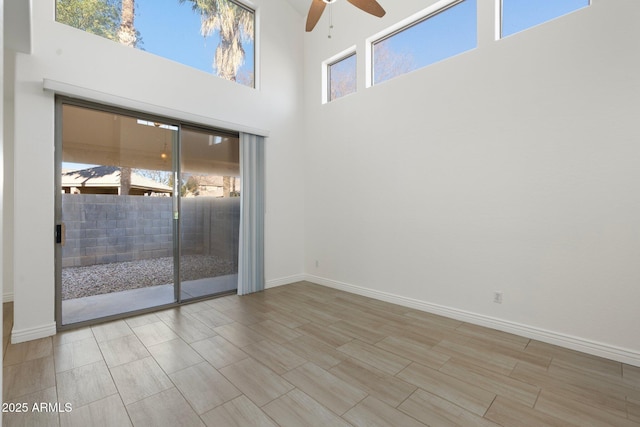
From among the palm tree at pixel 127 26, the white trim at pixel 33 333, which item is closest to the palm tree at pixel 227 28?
the palm tree at pixel 127 26

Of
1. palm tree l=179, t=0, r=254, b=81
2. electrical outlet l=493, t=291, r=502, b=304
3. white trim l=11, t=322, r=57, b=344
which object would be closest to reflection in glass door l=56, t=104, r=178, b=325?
white trim l=11, t=322, r=57, b=344

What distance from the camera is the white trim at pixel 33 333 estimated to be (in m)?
2.79

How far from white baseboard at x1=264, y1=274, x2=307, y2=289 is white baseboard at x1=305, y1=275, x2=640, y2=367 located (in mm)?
1250

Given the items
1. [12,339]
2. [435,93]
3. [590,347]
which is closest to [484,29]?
Result: [435,93]

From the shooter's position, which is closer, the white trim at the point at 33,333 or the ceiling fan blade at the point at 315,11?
the white trim at the point at 33,333

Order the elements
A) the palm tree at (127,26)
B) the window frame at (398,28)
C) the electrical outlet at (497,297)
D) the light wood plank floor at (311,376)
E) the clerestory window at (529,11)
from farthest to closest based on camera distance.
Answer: the window frame at (398,28), the palm tree at (127,26), the electrical outlet at (497,297), the clerestory window at (529,11), the light wood plank floor at (311,376)

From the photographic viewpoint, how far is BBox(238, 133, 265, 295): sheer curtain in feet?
14.4

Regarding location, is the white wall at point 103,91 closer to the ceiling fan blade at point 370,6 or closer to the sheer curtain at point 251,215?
the sheer curtain at point 251,215

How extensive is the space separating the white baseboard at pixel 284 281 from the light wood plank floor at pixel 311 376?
1393 mm

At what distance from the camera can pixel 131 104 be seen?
3.36 m

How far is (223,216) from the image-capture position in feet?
14.5

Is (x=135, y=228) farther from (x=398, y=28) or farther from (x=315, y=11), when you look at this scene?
(x=398, y=28)

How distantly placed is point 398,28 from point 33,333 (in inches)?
212

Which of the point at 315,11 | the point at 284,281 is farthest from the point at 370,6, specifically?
the point at 284,281
